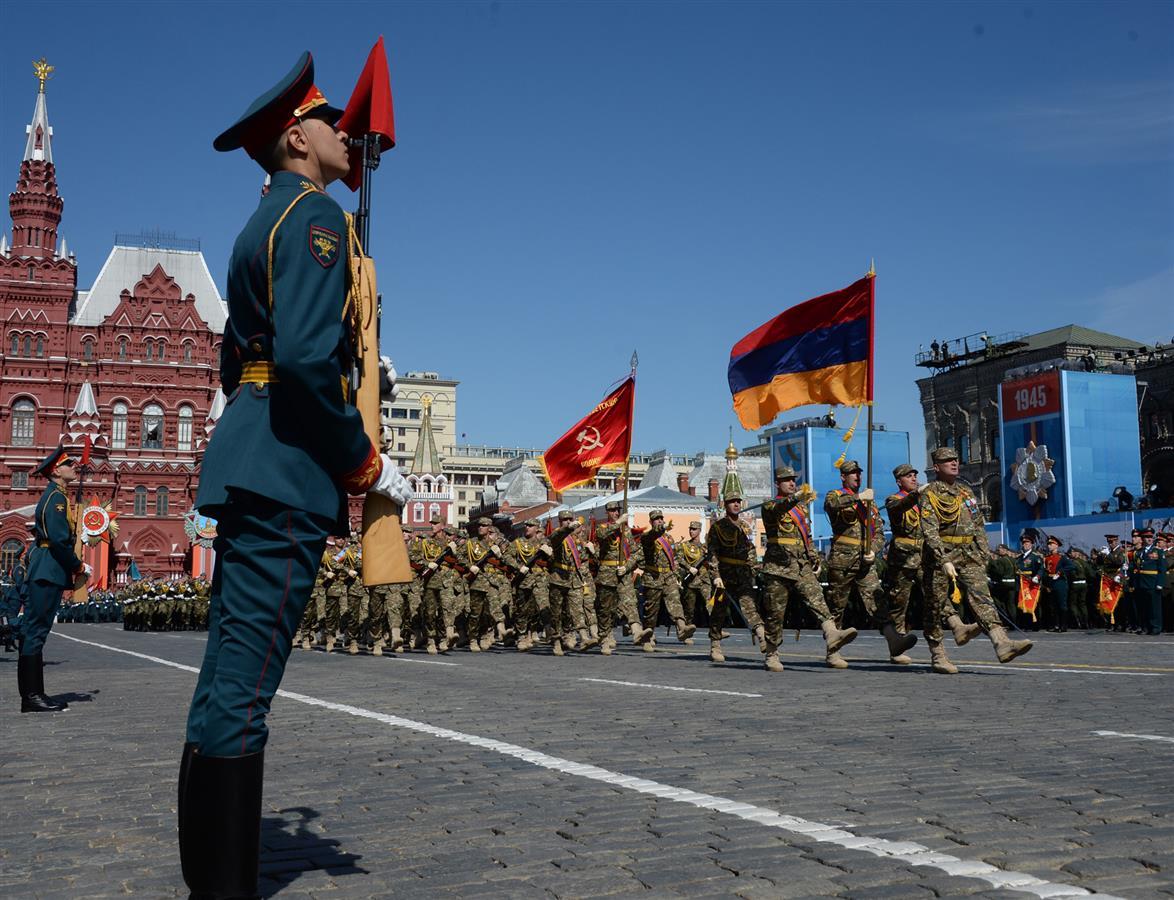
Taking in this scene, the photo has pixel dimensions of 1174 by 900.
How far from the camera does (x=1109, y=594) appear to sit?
2378 centimetres

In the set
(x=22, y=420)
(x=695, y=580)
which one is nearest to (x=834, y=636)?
(x=695, y=580)

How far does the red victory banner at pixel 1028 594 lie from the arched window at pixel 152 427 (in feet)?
221

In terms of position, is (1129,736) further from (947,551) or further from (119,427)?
(119,427)

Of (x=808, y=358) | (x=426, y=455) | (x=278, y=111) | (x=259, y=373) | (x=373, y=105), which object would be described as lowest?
(x=259, y=373)

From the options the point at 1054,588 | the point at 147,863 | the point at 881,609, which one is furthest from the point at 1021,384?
the point at 147,863

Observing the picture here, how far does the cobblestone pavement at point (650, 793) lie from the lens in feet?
12.0

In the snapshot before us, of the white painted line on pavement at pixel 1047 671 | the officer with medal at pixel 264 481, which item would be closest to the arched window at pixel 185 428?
the white painted line on pavement at pixel 1047 671

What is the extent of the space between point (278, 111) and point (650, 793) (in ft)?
10.2

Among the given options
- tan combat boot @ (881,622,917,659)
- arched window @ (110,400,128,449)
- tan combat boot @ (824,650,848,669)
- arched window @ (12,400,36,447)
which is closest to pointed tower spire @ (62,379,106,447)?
arched window @ (110,400,128,449)

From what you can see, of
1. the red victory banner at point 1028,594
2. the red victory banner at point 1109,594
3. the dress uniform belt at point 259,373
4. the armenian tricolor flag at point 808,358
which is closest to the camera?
the dress uniform belt at point 259,373

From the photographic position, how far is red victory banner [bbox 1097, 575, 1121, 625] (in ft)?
77.8

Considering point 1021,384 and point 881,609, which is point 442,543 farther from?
point 1021,384

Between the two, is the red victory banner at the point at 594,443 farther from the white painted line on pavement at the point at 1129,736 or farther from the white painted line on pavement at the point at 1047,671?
the white painted line on pavement at the point at 1129,736

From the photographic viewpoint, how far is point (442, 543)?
2025cm
